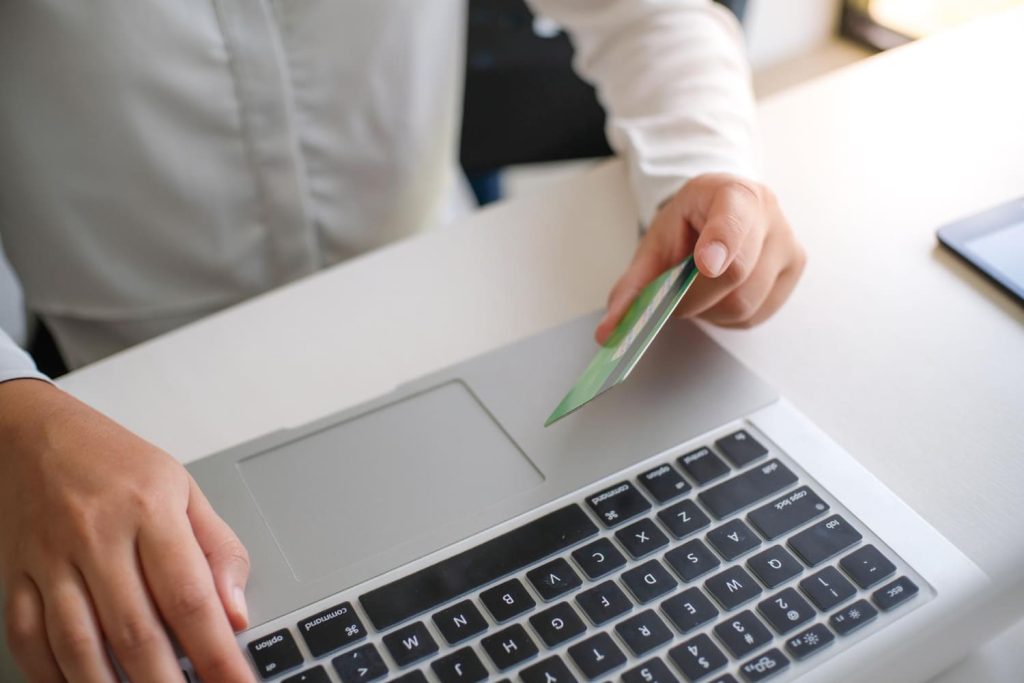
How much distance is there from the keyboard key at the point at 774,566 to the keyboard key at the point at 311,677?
18 cm

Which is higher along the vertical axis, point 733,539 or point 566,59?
point 733,539

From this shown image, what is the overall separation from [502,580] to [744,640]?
100 mm

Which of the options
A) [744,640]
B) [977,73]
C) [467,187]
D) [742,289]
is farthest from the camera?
[467,187]

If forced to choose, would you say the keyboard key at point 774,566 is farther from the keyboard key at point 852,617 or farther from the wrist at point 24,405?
the wrist at point 24,405

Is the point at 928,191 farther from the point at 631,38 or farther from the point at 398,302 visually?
the point at 398,302

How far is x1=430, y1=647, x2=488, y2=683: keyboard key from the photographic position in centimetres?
37

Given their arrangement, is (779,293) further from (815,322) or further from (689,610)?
(689,610)

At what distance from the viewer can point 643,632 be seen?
14.9 inches

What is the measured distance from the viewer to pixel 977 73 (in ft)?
2.40

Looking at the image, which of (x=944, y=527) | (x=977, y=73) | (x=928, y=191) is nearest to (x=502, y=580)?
(x=944, y=527)

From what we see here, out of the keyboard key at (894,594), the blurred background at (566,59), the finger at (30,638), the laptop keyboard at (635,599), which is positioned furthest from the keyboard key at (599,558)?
the blurred background at (566,59)

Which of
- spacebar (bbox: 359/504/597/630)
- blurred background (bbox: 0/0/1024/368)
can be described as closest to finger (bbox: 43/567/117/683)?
spacebar (bbox: 359/504/597/630)

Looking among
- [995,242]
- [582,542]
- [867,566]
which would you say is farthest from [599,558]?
[995,242]

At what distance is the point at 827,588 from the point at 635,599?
0.08m
